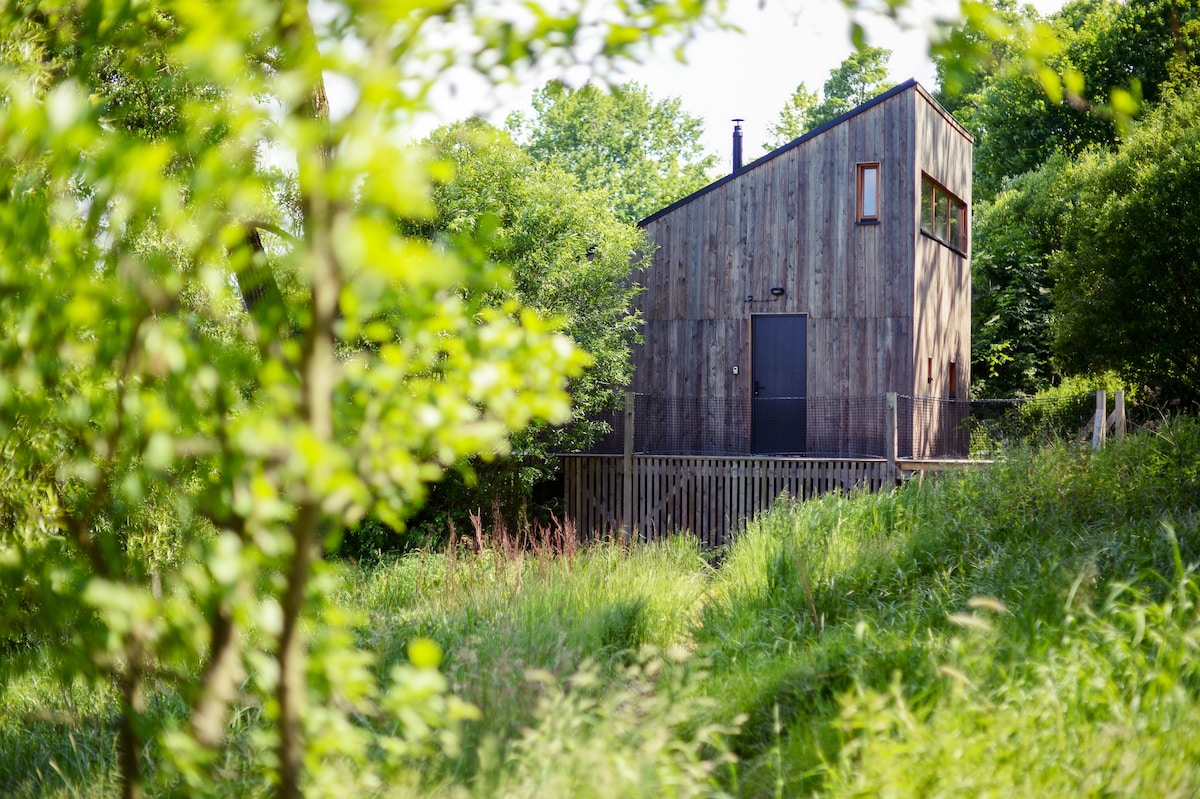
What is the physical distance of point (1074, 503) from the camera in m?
6.68

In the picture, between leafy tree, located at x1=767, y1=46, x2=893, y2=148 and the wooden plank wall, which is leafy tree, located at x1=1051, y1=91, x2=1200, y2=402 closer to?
the wooden plank wall

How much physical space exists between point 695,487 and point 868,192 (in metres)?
5.30

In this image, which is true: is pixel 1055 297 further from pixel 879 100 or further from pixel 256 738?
pixel 256 738

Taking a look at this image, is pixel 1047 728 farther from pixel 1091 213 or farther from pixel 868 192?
pixel 1091 213

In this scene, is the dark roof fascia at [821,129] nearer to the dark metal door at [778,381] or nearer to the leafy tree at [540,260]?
the dark metal door at [778,381]

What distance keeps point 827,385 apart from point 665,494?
3.32 meters

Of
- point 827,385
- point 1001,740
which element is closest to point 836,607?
point 1001,740

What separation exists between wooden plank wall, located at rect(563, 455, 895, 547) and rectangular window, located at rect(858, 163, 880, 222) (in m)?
4.06

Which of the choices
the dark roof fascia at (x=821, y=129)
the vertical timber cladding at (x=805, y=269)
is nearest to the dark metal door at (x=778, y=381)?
the vertical timber cladding at (x=805, y=269)

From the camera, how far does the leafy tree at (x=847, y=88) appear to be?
3350cm

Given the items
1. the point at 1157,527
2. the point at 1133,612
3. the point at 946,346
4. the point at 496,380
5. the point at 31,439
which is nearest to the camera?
the point at 496,380

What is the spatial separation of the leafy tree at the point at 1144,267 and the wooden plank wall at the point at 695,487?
19.6 feet

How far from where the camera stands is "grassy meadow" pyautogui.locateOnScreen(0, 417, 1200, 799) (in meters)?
3.16

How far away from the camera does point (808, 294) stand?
50.6 feet
